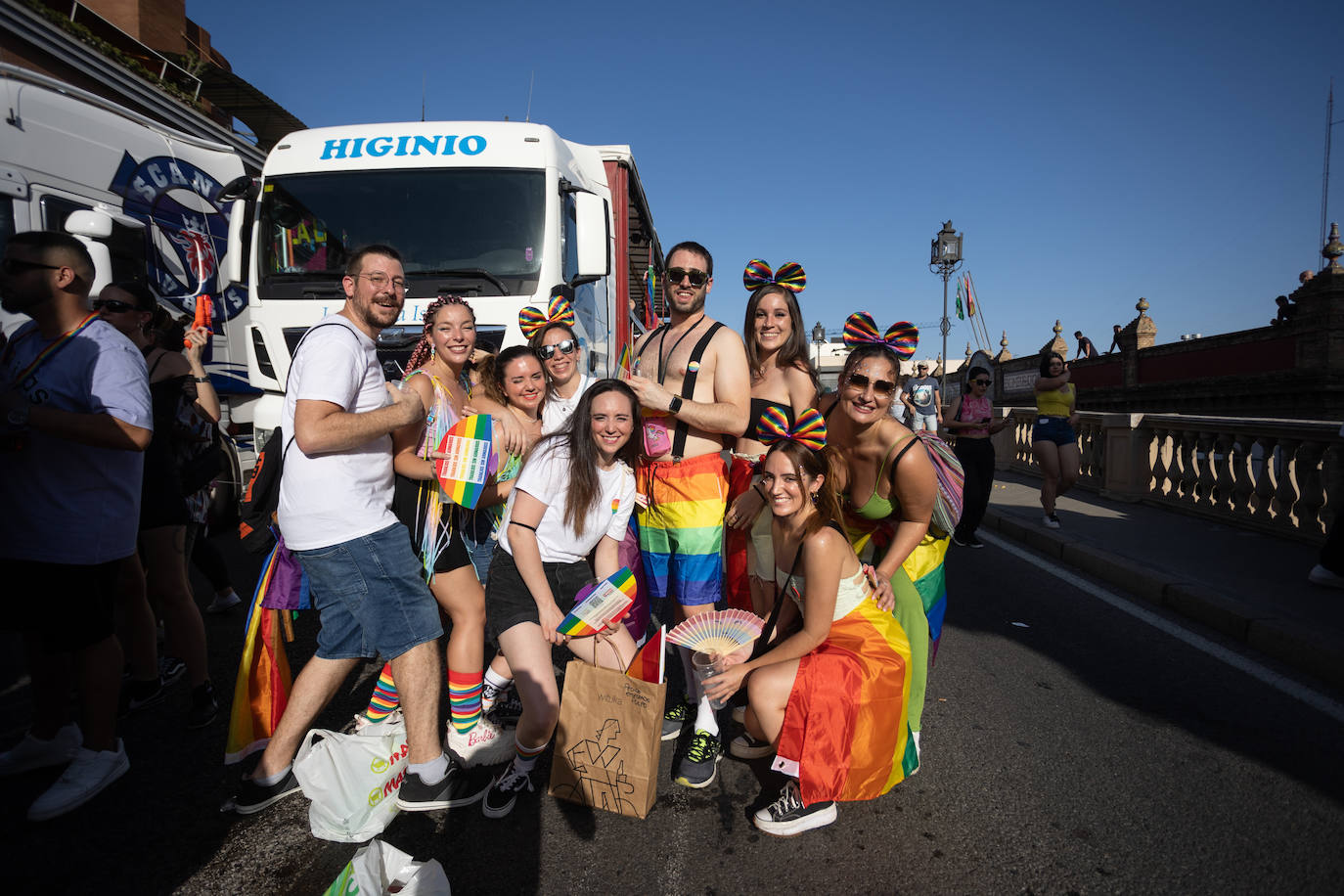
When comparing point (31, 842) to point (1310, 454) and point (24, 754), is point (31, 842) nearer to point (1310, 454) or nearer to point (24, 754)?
point (24, 754)

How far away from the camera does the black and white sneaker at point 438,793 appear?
8.30ft

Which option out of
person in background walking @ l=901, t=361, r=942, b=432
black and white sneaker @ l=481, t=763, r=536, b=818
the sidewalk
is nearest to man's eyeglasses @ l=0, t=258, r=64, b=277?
black and white sneaker @ l=481, t=763, r=536, b=818

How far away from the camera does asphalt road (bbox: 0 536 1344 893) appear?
2.17 metres

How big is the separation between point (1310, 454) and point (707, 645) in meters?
6.80

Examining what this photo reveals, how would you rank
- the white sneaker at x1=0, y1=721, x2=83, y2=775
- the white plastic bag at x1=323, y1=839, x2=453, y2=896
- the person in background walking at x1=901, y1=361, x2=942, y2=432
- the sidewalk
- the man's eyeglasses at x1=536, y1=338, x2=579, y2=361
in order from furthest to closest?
the person in background walking at x1=901, y1=361, x2=942, y2=432
the sidewalk
the man's eyeglasses at x1=536, y1=338, x2=579, y2=361
the white sneaker at x1=0, y1=721, x2=83, y2=775
the white plastic bag at x1=323, y1=839, x2=453, y2=896

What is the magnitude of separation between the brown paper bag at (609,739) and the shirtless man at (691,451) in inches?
17.9

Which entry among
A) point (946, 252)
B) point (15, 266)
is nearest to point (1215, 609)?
point (15, 266)

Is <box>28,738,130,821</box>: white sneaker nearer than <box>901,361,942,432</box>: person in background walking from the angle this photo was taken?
Yes

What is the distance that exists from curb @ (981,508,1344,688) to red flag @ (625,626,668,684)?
372 centimetres

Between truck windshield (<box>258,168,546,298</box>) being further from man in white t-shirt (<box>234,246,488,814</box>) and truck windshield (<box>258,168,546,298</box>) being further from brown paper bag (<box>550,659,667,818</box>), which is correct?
brown paper bag (<box>550,659,667,818</box>)

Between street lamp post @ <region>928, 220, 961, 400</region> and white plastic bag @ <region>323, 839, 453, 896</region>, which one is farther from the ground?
street lamp post @ <region>928, 220, 961, 400</region>

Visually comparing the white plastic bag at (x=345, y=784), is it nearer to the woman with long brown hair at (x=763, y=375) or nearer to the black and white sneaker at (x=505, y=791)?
the black and white sneaker at (x=505, y=791)

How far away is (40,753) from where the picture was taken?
8.93ft

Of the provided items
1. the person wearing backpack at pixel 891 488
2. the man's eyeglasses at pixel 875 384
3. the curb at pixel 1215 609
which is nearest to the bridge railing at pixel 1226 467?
the curb at pixel 1215 609
